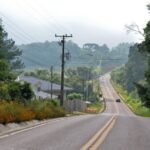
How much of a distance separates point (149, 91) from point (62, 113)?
2922 cm

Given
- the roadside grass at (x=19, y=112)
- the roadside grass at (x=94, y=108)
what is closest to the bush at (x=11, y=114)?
the roadside grass at (x=19, y=112)

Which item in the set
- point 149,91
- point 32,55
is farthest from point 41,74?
point 149,91

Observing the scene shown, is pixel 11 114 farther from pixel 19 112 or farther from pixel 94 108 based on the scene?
pixel 94 108

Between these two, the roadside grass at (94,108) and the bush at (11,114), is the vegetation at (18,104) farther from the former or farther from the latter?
the roadside grass at (94,108)

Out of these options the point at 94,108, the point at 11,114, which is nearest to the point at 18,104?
the point at 11,114

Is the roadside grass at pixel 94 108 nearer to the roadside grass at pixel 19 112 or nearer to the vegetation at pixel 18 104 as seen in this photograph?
the vegetation at pixel 18 104

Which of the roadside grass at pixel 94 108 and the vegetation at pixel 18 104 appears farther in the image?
the roadside grass at pixel 94 108

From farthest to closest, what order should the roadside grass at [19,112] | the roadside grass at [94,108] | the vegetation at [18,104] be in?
1. the roadside grass at [94,108]
2. the vegetation at [18,104]
3. the roadside grass at [19,112]

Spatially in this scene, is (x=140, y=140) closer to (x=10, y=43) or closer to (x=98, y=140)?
(x=98, y=140)

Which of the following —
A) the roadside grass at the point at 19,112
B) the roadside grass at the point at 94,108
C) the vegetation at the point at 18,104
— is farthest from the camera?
the roadside grass at the point at 94,108

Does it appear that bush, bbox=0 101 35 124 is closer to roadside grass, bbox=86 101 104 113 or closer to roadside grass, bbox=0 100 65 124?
roadside grass, bbox=0 100 65 124

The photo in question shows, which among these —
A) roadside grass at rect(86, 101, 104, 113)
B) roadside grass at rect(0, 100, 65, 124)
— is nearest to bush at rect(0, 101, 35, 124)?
roadside grass at rect(0, 100, 65, 124)

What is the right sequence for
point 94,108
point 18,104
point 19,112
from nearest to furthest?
point 19,112, point 18,104, point 94,108

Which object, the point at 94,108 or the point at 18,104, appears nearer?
the point at 18,104
